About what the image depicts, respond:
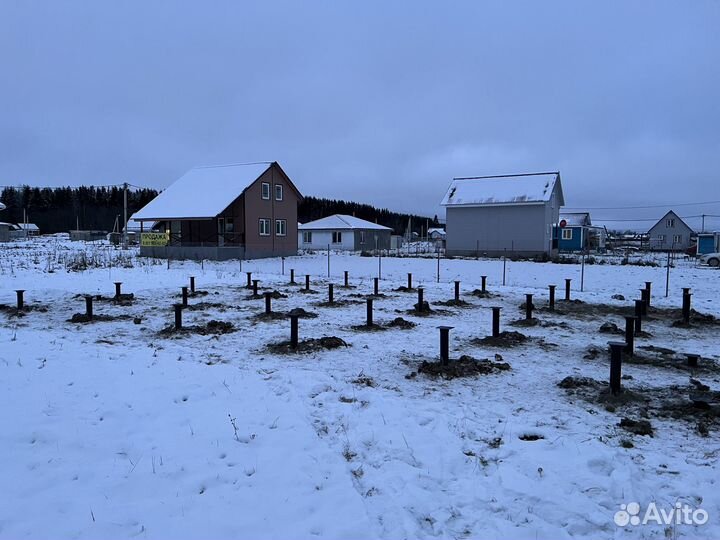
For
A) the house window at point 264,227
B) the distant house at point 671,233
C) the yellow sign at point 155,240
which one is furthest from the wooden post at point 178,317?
the distant house at point 671,233

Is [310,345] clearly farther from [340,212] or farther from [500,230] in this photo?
[340,212]

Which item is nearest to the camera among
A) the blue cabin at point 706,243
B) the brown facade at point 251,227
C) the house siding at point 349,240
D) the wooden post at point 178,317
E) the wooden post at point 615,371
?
the wooden post at point 615,371

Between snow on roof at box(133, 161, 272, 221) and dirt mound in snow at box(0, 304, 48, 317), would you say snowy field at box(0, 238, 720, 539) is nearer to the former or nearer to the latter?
dirt mound in snow at box(0, 304, 48, 317)

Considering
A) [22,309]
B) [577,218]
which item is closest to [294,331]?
[22,309]

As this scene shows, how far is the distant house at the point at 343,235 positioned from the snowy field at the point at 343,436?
169 ft

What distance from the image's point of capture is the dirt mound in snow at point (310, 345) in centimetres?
916

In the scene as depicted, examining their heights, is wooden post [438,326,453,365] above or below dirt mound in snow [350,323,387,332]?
above

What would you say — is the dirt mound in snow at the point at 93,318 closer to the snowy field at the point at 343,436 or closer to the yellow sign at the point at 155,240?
→ the snowy field at the point at 343,436

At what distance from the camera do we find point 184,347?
368 inches

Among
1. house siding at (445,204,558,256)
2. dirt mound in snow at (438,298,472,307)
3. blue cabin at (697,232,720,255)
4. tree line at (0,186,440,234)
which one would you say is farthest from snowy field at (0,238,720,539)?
tree line at (0,186,440,234)

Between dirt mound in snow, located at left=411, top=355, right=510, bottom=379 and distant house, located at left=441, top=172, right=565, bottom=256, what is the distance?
3542 cm

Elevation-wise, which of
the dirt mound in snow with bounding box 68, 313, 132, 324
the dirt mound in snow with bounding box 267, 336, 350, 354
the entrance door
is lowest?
the dirt mound in snow with bounding box 267, 336, 350, 354

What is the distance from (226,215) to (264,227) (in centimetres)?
335

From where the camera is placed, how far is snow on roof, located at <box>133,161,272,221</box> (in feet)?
126
